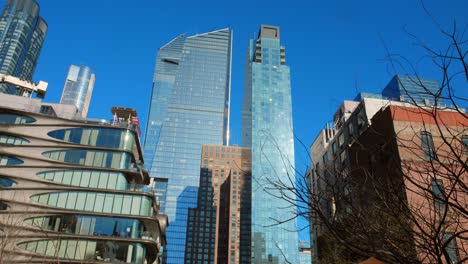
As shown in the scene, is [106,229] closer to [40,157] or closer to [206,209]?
[40,157]

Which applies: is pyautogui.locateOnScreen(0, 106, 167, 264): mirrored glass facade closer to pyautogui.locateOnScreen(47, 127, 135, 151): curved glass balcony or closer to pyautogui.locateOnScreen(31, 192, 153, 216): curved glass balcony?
pyautogui.locateOnScreen(31, 192, 153, 216): curved glass balcony

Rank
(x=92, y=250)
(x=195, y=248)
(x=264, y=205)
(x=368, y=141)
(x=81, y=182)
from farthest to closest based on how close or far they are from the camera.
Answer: (x=195, y=248)
(x=264, y=205)
(x=81, y=182)
(x=92, y=250)
(x=368, y=141)

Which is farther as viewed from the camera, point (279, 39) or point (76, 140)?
point (279, 39)

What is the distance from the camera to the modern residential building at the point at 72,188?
41344 mm

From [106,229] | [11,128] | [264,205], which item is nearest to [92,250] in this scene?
[106,229]

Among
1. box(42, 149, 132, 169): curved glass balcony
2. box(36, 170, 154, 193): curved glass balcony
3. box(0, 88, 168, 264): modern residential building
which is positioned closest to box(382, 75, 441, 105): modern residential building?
box(0, 88, 168, 264): modern residential building

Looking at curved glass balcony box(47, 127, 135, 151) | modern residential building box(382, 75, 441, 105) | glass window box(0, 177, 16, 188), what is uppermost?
curved glass balcony box(47, 127, 135, 151)

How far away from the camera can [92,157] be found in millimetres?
47125

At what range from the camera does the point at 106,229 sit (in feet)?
142

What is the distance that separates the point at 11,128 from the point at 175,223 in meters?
152

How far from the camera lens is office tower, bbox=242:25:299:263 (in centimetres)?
14500

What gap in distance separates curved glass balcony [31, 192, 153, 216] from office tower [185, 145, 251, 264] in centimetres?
12127

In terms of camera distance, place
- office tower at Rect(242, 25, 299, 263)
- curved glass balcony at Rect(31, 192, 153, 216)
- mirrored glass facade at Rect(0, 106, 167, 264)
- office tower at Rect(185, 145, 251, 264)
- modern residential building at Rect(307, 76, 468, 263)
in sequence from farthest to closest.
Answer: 1. office tower at Rect(185, 145, 251, 264)
2. office tower at Rect(242, 25, 299, 263)
3. curved glass balcony at Rect(31, 192, 153, 216)
4. mirrored glass facade at Rect(0, 106, 167, 264)
5. modern residential building at Rect(307, 76, 468, 263)

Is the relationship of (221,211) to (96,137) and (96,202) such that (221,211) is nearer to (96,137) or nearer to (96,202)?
(96,137)
